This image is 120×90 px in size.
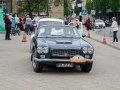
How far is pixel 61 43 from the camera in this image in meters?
12.1

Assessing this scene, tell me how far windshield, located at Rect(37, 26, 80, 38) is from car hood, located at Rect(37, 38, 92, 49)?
27.0 inches

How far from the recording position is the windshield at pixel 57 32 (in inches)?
533

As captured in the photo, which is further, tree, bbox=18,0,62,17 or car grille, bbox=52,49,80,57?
tree, bbox=18,0,62,17

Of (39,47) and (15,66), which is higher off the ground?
(39,47)

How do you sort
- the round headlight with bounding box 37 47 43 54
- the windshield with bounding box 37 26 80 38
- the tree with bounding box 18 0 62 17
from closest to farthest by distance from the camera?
the round headlight with bounding box 37 47 43 54
the windshield with bounding box 37 26 80 38
the tree with bounding box 18 0 62 17

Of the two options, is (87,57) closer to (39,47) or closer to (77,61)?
(77,61)

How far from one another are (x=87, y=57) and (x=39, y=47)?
56.2 inches

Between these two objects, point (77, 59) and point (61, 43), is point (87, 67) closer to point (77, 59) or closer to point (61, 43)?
point (77, 59)

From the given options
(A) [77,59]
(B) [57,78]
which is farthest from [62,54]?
(B) [57,78]

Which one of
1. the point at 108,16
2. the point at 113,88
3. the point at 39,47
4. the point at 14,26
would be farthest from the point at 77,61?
the point at 108,16

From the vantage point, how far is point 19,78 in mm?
10953

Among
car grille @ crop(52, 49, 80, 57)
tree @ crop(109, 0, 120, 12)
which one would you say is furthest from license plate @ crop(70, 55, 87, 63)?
tree @ crop(109, 0, 120, 12)

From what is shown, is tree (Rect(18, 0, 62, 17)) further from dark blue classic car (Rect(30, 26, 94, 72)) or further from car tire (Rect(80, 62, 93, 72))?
car tire (Rect(80, 62, 93, 72))

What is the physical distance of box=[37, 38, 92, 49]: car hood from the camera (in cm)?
1188
